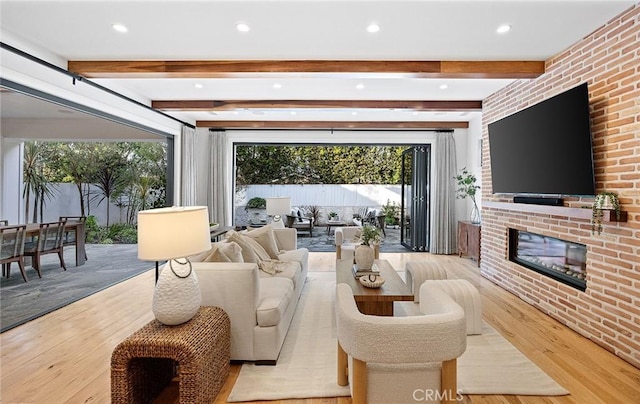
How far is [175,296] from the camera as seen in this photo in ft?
6.87

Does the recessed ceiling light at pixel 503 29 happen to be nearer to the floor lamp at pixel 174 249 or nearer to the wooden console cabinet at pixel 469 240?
the floor lamp at pixel 174 249

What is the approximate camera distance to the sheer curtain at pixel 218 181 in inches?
289

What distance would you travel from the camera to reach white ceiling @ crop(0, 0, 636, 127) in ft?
8.75

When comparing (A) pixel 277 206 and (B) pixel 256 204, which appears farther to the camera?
(B) pixel 256 204

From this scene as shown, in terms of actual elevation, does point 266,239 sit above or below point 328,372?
above

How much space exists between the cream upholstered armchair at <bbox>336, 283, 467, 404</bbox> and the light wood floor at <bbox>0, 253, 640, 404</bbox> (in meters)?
0.48

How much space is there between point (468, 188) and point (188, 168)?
5250 mm

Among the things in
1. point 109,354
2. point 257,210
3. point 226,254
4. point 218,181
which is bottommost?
point 109,354

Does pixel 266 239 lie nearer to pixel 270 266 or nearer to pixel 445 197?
pixel 270 266

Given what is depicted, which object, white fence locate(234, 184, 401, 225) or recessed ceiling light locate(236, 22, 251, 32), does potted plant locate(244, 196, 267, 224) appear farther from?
recessed ceiling light locate(236, 22, 251, 32)

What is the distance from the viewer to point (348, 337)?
68.5 inches

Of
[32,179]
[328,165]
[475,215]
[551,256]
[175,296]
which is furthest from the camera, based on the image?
[328,165]

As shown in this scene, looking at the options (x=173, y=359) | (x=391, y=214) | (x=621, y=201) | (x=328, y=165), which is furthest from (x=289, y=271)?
(x=328, y=165)

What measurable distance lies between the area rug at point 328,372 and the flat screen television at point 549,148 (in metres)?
1.59
